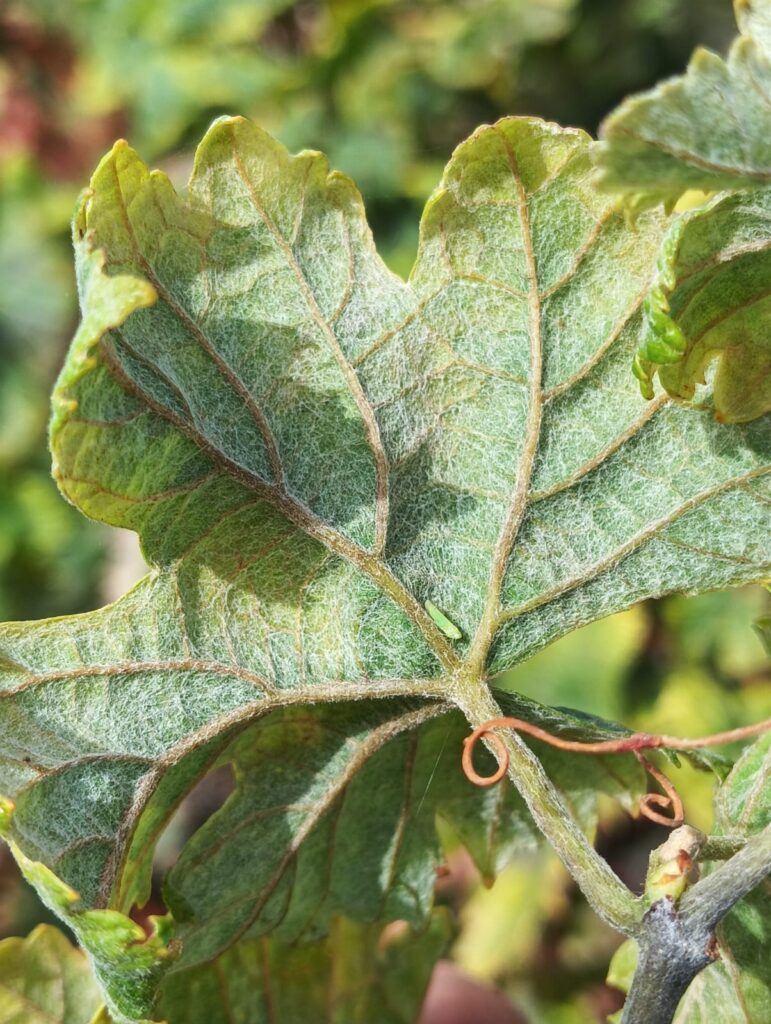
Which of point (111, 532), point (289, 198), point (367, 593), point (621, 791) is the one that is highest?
point (111, 532)

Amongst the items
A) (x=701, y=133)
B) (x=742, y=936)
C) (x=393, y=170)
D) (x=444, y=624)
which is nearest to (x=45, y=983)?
(x=444, y=624)

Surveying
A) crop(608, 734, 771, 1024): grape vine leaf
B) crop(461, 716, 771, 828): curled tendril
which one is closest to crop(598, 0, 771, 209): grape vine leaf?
crop(461, 716, 771, 828): curled tendril

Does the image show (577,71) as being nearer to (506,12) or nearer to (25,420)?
(506,12)

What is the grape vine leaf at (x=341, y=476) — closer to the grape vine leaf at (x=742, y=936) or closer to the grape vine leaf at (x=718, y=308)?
the grape vine leaf at (x=718, y=308)

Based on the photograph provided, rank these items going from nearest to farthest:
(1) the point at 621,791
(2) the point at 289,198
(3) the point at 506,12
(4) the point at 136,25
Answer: (2) the point at 289,198 < (1) the point at 621,791 < (3) the point at 506,12 < (4) the point at 136,25

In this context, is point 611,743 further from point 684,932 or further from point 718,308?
point 718,308

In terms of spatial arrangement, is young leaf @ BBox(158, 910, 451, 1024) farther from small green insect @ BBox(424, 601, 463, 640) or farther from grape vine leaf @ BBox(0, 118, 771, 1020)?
small green insect @ BBox(424, 601, 463, 640)

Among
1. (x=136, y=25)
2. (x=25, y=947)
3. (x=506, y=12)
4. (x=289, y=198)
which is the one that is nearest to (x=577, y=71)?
(x=506, y=12)
